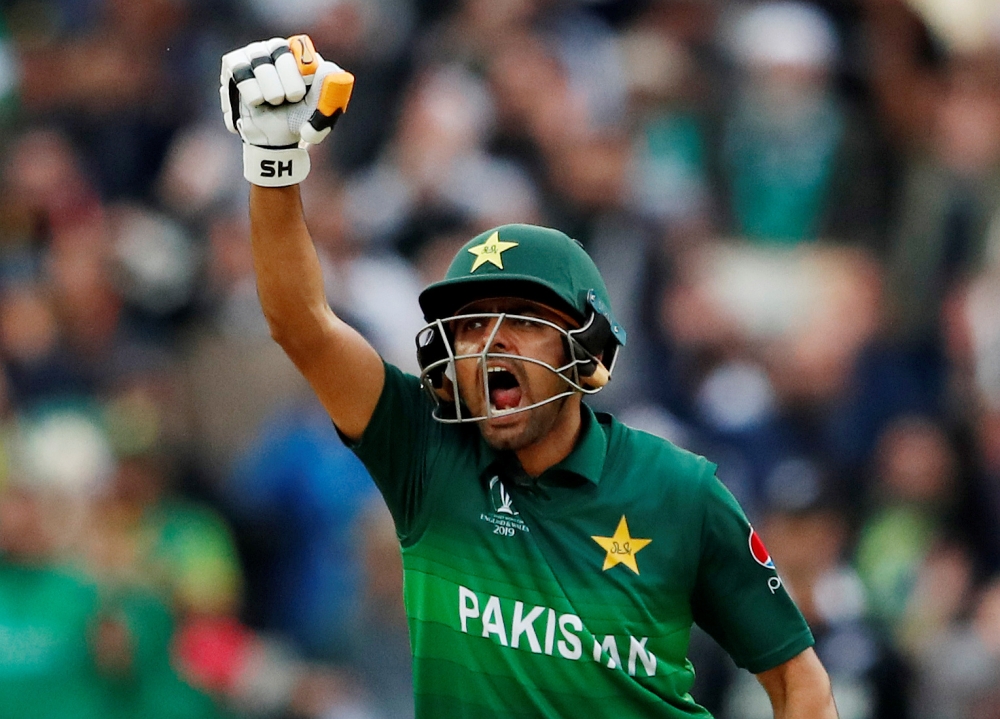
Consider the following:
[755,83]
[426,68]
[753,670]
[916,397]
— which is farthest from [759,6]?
[753,670]

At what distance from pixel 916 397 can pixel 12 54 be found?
5.44 metres

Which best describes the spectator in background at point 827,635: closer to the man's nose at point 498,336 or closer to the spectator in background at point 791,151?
the spectator in background at point 791,151

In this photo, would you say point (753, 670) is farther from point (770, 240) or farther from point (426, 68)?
point (426, 68)

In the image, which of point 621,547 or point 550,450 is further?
point 550,450

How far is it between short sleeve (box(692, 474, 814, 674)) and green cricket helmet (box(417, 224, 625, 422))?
0.42 metres

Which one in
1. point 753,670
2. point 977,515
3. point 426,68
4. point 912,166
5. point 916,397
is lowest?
point 753,670

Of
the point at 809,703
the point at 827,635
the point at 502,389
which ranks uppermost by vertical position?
the point at 827,635

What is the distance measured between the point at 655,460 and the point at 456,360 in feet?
1.78

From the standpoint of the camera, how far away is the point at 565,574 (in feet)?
12.4

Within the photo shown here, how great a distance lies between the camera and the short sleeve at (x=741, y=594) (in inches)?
151

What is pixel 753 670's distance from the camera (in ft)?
13.0

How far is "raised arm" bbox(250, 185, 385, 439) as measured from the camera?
3.65 metres

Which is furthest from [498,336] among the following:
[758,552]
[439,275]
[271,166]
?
[439,275]

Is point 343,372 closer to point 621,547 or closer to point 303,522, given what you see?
point 621,547
